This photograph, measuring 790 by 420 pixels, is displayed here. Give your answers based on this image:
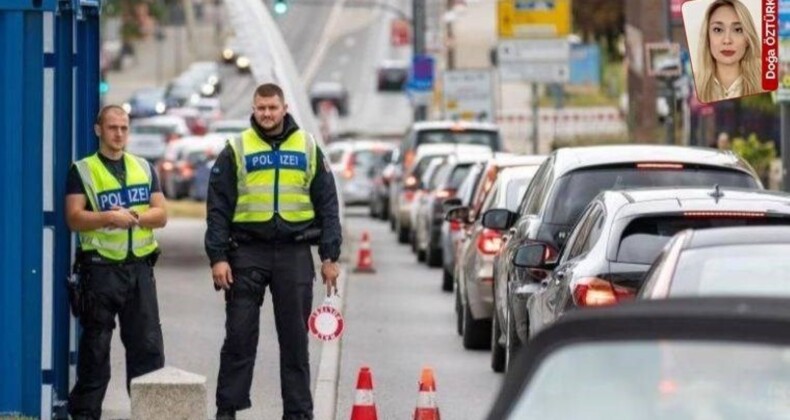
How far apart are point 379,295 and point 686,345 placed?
20.2 metres

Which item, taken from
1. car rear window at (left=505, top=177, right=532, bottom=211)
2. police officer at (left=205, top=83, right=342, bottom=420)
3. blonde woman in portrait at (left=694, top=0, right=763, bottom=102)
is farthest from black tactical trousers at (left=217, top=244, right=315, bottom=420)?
car rear window at (left=505, top=177, right=532, bottom=211)

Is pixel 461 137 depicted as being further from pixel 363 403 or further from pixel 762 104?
pixel 363 403

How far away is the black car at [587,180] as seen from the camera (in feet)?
49.6

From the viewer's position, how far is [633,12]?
50719 millimetres

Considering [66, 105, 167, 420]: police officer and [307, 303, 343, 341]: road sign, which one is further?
[66, 105, 167, 420]: police officer

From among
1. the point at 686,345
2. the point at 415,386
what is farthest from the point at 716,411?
the point at 415,386

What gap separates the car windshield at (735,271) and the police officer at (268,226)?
346cm

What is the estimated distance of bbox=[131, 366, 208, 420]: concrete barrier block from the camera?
11945mm

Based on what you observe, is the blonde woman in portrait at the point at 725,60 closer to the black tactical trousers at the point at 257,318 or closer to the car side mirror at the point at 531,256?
the car side mirror at the point at 531,256

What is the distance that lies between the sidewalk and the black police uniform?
10065 cm

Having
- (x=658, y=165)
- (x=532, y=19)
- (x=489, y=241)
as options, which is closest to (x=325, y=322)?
(x=658, y=165)

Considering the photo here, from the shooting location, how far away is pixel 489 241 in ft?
63.7

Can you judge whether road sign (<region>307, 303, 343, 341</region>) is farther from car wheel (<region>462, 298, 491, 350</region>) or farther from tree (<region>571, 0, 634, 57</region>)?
tree (<region>571, 0, 634, 57</region>)

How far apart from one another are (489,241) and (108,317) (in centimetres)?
679
